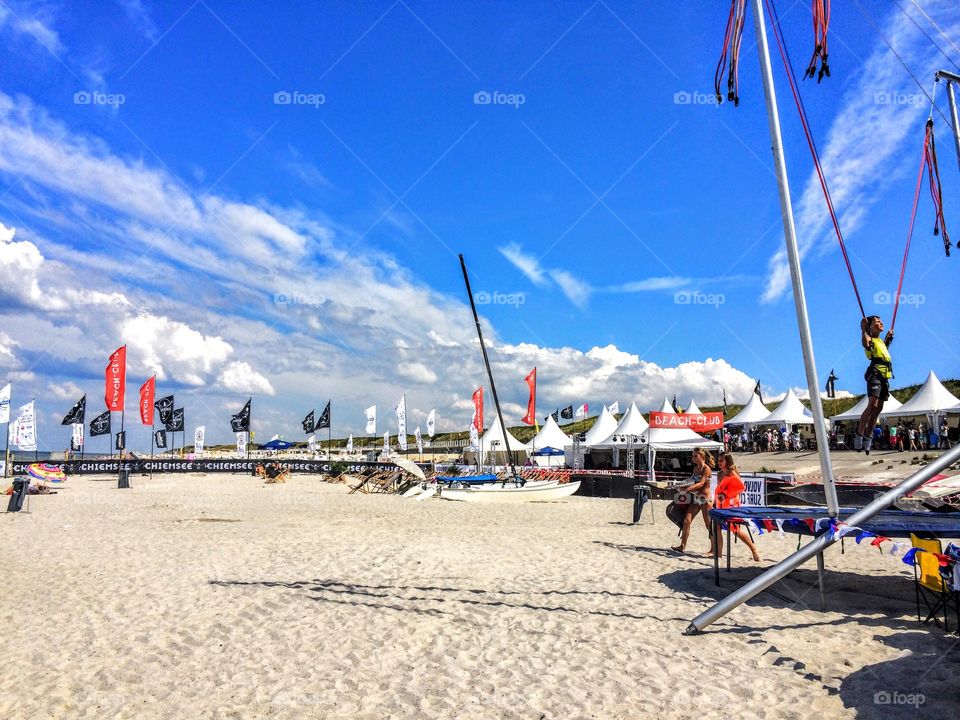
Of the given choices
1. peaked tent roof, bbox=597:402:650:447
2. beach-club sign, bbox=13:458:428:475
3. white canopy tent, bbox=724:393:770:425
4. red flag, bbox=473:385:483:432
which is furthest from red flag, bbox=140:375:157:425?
white canopy tent, bbox=724:393:770:425

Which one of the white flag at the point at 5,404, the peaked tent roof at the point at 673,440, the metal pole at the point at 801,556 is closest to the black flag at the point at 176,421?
the white flag at the point at 5,404

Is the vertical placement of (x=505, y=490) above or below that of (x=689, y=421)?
below

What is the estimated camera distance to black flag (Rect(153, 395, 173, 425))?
45500 mm

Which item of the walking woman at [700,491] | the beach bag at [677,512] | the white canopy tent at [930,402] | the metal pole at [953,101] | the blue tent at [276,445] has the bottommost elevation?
the blue tent at [276,445]

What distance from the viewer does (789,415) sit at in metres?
34.3

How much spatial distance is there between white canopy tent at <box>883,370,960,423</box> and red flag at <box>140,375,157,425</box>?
132ft

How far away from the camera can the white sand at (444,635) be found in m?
5.10

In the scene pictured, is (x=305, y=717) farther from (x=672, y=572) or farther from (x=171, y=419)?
(x=171, y=419)

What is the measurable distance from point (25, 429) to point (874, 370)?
132 feet

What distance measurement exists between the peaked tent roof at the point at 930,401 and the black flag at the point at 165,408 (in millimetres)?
45781

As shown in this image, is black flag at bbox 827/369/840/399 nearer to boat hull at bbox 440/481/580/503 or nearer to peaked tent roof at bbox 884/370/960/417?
boat hull at bbox 440/481/580/503

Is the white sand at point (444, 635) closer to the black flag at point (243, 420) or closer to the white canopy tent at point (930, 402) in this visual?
the white canopy tent at point (930, 402)

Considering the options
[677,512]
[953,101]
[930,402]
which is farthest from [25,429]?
[930,402]

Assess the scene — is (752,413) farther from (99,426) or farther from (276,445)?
(276,445)
